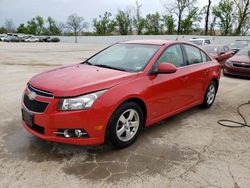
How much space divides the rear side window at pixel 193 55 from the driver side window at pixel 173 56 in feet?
0.88

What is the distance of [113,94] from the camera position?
11.3ft

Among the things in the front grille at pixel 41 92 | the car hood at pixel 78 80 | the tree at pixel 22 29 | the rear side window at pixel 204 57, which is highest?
the tree at pixel 22 29

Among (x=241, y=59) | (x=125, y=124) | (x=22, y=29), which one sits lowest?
(x=125, y=124)

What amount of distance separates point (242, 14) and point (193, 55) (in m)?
45.0

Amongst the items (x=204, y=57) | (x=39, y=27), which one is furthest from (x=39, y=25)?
(x=204, y=57)

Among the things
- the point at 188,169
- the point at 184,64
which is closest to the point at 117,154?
the point at 188,169

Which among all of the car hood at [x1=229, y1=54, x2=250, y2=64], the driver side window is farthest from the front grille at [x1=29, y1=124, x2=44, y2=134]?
the car hood at [x1=229, y1=54, x2=250, y2=64]

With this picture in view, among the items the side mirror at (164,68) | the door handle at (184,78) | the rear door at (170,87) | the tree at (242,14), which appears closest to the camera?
the side mirror at (164,68)

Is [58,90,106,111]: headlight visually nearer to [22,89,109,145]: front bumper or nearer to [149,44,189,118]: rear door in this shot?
[22,89,109,145]: front bumper

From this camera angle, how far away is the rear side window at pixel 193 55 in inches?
201

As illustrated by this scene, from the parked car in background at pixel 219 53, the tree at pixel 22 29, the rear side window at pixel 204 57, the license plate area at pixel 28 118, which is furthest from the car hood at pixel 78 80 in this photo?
the tree at pixel 22 29

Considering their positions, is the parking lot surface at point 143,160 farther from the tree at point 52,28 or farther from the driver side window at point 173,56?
the tree at point 52,28

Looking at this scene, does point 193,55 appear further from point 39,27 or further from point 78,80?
point 39,27

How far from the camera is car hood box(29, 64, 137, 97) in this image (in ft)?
10.9
